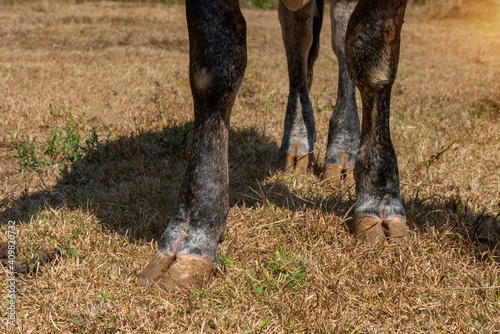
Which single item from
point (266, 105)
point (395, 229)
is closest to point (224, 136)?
point (395, 229)

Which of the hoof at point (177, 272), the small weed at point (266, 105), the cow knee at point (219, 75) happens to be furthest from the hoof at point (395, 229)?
the small weed at point (266, 105)

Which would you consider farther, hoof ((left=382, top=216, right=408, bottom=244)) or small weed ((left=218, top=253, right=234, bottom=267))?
hoof ((left=382, top=216, right=408, bottom=244))

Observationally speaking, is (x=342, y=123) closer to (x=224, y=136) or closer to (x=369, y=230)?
(x=369, y=230)

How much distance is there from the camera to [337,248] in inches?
79.9

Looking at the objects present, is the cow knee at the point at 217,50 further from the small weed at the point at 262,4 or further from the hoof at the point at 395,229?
the small weed at the point at 262,4

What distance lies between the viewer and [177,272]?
179 centimetres

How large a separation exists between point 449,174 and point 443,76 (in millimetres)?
4174

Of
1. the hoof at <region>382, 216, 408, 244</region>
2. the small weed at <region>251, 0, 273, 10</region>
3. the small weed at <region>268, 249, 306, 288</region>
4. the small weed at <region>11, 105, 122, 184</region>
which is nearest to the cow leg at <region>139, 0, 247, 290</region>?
the small weed at <region>268, 249, 306, 288</region>

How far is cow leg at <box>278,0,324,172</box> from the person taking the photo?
3.24 m

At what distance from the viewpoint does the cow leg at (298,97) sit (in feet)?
10.6

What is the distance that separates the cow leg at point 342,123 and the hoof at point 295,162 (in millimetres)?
153

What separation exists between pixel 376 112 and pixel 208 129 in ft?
2.91

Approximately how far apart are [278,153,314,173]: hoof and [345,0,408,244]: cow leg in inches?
34.8

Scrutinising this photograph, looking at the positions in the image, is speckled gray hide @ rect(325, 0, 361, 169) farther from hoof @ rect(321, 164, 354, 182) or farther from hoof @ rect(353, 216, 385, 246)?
hoof @ rect(353, 216, 385, 246)
